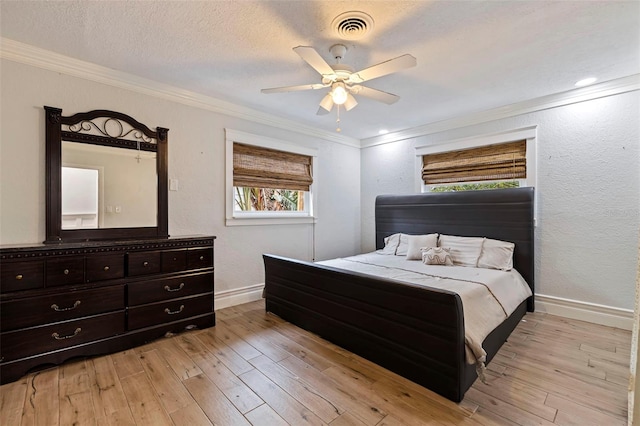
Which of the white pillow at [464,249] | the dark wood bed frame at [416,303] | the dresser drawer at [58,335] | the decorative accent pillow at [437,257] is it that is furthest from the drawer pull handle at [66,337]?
the white pillow at [464,249]

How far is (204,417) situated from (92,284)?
4.99ft

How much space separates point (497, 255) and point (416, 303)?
1.86 m

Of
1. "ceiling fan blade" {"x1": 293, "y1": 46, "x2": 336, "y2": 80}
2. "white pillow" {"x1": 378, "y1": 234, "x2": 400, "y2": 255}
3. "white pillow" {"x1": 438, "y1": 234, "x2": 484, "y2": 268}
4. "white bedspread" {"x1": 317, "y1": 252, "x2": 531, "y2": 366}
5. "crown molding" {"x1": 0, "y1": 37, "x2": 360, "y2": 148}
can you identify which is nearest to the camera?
"ceiling fan blade" {"x1": 293, "y1": 46, "x2": 336, "y2": 80}

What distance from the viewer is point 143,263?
2643mm

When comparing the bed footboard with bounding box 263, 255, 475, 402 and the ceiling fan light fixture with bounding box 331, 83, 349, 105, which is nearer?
the bed footboard with bounding box 263, 255, 475, 402

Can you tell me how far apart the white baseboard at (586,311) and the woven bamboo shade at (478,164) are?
5.01 ft

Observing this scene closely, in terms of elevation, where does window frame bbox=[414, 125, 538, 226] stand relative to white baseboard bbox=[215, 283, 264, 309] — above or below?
above

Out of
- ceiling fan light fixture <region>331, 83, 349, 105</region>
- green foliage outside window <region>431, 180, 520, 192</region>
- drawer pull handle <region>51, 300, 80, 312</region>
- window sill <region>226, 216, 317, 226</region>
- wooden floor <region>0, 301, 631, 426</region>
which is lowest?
wooden floor <region>0, 301, 631, 426</region>

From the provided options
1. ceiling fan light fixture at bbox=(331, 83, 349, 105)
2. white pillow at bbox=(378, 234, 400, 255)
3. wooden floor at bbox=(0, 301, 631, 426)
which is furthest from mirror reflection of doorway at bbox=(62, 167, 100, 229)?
white pillow at bbox=(378, 234, 400, 255)

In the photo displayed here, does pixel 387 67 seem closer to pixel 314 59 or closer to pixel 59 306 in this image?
pixel 314 59

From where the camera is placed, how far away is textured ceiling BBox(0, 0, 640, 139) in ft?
6.23

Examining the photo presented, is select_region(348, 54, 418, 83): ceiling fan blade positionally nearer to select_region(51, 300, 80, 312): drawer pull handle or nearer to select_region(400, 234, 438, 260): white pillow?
select_region(400, 234, 438, 260): white pillow

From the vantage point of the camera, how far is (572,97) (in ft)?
10.5

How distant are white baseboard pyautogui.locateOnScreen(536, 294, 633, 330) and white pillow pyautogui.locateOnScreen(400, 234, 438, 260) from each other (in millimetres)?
1324
